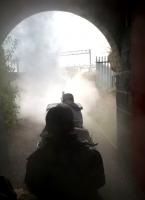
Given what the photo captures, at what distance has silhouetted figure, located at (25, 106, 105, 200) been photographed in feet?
10.2

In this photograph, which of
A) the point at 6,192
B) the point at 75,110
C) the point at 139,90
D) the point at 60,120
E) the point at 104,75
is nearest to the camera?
the point at 6,192

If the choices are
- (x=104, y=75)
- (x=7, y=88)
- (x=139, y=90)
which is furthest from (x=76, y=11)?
(x=104, y=75)

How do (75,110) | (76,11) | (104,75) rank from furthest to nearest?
(104,75) → (76,11) → (75,110)

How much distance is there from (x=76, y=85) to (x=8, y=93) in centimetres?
2198

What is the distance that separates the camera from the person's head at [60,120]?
3.04 m

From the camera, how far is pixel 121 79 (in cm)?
895

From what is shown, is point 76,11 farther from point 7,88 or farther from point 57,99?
point 57,99

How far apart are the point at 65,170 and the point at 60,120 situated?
352mm

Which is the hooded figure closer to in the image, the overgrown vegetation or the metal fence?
the overgrown vegetation

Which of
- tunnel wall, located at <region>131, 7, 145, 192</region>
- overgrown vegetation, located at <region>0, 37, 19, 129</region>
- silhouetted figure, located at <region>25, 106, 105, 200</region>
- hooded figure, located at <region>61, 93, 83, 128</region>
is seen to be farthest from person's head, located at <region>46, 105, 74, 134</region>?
overgrown vegetation, located at <region>0, 37, 19, 129</region>

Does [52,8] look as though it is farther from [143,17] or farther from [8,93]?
[8,93]

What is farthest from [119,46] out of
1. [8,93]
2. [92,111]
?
[92,111]

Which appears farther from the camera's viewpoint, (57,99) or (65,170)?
(57,99)

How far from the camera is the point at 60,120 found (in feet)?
10.0
